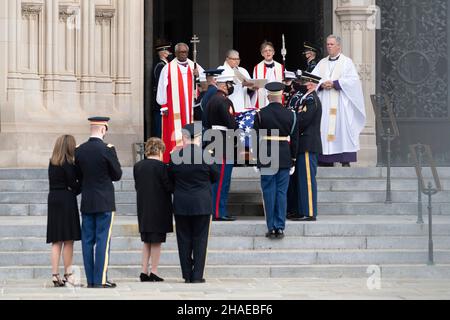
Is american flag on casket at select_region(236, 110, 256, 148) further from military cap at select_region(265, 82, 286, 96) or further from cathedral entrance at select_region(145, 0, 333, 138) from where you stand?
cathedral entrance at select_region(145, 0, 333, 138)

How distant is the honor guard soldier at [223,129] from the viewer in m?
18.4

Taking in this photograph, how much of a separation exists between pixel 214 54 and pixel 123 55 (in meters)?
5.83

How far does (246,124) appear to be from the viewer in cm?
1884

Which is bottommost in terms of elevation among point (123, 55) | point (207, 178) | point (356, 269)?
point (356, 269)

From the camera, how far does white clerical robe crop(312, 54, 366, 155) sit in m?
21.3

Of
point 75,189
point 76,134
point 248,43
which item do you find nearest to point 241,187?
point 76,134

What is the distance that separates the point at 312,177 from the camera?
1866cm

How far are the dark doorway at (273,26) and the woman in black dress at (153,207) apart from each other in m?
12.5

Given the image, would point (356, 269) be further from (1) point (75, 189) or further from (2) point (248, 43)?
(2) point (248, 43)

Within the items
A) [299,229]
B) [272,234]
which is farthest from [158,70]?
[272,234]

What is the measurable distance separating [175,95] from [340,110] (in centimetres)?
270

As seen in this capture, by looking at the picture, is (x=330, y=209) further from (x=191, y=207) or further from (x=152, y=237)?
(x=152, y=237)

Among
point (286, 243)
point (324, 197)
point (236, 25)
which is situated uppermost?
point (236, 25)

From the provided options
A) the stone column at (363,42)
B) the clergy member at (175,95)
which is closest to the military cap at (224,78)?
the clergy member at (175,95)
